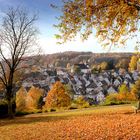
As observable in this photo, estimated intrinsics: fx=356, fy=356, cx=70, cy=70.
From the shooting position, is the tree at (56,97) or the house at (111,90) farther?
the house at (111,90)

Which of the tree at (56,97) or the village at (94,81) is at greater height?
the village at (94,81)

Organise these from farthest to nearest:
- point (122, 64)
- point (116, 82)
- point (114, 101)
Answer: point (122, 64), point (116, 82), point (114, 101)

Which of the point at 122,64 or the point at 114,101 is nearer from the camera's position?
the point at 114,101

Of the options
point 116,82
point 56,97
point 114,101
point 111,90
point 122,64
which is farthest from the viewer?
→ point 122,64

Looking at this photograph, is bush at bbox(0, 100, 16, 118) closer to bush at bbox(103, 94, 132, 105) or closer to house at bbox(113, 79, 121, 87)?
bush at bbox(103, 94, 132, 105)

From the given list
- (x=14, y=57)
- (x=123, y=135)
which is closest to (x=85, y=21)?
(x=123, y=135)

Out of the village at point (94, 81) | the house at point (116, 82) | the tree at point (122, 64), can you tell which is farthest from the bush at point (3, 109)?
the tree at point (122, 64)

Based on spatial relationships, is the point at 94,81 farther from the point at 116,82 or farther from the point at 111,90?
the point at 111,90

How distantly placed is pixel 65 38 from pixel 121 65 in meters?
146

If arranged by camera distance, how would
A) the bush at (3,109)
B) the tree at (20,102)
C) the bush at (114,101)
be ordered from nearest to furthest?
1. the bush at (3,109)
2. the bush at (114,101)
3. the tree at (20,102)

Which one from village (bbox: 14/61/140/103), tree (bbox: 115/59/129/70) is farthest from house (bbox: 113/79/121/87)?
tree (bbox: 115/59/129/70)

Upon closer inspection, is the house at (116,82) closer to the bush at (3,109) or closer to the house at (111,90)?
the house at (111,90)

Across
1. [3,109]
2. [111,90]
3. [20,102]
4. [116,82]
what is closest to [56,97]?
[20,102]

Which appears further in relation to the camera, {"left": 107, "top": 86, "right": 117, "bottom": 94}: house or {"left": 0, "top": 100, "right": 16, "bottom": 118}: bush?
{"left": 107, "top": 86, "right": 117, "bottom": 94}: house
